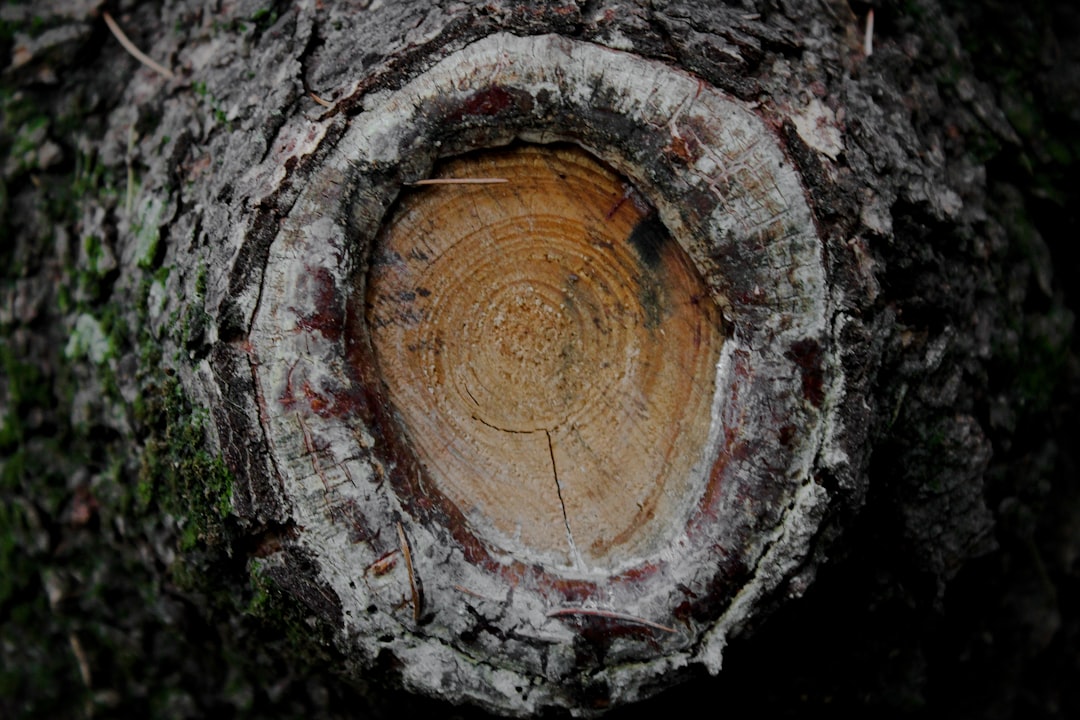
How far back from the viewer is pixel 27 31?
2.12 metres

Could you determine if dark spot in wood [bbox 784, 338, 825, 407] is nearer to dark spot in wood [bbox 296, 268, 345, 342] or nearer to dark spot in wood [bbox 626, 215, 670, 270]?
dark spot in wood [bbox 626, 215, 670, 270]

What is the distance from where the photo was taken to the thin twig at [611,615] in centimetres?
157

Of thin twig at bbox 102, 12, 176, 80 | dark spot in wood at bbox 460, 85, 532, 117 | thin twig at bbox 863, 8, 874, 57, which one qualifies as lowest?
dark spot in wood at bbox 460, 85, 532, 117

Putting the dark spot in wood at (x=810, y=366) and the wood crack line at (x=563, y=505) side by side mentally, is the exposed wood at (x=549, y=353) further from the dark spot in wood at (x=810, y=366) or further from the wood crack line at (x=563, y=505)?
the dark spot in wood at (x=810, y=366)

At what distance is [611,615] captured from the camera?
1.57 metres

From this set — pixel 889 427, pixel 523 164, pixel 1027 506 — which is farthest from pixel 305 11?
pixel 1027 506

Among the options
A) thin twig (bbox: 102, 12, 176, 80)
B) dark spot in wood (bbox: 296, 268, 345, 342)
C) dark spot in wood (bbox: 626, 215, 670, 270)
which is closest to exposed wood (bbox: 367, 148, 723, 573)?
dark spot in wood (bbox: 626, 215, 670, 270)

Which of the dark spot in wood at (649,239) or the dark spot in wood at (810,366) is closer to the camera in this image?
the dark spot in wood at (810,366)

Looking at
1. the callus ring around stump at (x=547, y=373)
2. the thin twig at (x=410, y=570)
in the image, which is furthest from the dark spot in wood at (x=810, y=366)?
the thin twig at (x=410, y=570)

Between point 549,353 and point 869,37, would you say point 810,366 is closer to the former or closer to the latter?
point 549,353

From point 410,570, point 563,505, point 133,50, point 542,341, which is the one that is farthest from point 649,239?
point 133,50

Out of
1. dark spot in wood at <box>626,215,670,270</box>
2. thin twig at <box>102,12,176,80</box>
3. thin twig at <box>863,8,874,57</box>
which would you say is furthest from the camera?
thin twig at <box>102,12,176,80</box>

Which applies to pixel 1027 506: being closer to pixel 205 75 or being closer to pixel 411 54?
pixel 411 54

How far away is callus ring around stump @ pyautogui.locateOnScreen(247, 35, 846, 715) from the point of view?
1521 mm
